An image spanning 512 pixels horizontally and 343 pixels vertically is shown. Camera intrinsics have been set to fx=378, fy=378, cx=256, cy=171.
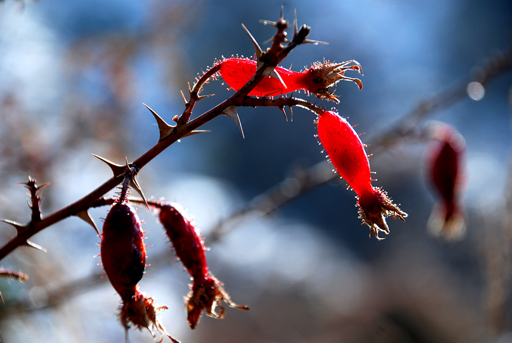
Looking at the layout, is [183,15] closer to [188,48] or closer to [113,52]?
[113,52]

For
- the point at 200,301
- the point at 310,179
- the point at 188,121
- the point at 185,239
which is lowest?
the point at 200,301

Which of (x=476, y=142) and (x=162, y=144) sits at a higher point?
(x=476, y=142)

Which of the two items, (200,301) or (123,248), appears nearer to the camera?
(123,248)

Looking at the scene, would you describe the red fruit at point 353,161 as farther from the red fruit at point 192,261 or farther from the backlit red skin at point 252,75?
the red fruit at point 192,261

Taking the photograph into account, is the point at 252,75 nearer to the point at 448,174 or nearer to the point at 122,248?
the point at 122,248

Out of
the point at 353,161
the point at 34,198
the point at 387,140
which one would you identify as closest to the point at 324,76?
the point at 353,161

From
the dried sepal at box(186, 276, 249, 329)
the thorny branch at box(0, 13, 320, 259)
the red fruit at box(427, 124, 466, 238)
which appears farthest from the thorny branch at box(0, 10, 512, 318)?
the dried sepal at box(186, 276, 249, 329)

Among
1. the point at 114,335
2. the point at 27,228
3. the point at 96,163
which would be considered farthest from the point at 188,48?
the point at 27,228

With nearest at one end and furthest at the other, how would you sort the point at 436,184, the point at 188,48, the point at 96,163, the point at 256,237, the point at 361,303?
the point at 436,184
the point at 96,163
the point at 361,303
the point at 256,237
the point at 188,48
